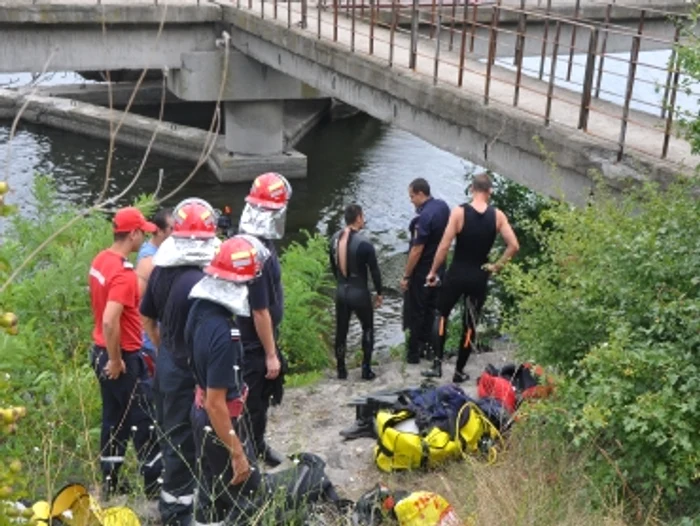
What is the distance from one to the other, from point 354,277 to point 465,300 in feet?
3.11

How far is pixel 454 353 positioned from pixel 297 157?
392 inches

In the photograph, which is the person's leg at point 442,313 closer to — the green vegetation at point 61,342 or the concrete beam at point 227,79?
the green vegetation at point 61,342

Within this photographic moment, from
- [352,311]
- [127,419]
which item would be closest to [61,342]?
[127,419]

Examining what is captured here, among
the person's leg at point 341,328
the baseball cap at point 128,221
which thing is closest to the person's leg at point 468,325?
the person's leg at point 341,328

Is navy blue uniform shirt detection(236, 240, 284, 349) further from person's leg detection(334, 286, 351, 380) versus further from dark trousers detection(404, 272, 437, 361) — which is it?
dark trousers detection(404, 272, 437, 361)

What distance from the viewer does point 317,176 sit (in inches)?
713

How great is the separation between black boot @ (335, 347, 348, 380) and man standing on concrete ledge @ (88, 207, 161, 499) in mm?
2657

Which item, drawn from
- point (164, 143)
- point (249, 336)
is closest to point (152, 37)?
point (164, 143)

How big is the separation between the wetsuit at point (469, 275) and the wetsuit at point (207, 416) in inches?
116

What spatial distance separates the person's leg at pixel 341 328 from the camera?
7586 mm

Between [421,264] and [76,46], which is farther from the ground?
[76,46]

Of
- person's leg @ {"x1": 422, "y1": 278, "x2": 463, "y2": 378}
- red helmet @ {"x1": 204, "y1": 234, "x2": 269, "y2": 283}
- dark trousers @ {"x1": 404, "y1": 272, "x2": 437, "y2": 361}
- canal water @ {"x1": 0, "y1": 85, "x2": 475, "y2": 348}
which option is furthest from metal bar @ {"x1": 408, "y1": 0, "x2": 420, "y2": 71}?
red helmet @ {"x1": 204, "y1": 234, "x2": 269, "y2": 283}

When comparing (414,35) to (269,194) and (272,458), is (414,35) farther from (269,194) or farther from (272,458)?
(272,458)

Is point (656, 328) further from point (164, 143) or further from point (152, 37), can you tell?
point (164, 143)
